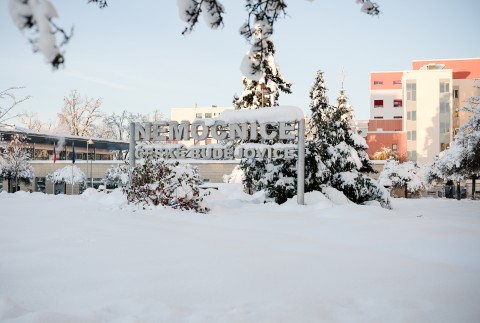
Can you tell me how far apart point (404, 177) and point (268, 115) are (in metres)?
18.8

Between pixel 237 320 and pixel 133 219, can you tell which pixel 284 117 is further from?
pixel 237 320

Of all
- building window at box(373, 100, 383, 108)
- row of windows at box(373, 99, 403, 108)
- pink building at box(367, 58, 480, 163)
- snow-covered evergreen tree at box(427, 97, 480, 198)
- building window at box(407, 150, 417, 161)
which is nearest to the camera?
snow-covered evergreen tree at box(427, 97, 480, 198)

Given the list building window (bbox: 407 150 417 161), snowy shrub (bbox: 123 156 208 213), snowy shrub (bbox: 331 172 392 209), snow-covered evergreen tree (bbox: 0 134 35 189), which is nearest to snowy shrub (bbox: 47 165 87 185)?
snow-covered evergreen tree (bbox: 0 134 35 189)

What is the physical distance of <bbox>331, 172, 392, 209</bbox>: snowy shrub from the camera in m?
15.8

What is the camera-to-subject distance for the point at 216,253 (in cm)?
573

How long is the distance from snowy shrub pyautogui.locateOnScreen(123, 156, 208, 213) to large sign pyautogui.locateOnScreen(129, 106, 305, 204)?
1790 millimetres

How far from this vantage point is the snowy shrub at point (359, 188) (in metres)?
15.8

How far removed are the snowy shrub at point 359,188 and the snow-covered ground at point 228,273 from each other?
7.22m

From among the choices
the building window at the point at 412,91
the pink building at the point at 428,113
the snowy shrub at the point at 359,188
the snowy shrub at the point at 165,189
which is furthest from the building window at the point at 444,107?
the snowy shrub at the point at 165,189

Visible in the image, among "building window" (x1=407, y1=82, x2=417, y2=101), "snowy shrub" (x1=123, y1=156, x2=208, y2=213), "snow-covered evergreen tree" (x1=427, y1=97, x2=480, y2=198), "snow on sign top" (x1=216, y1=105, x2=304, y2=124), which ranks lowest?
"snowy shrub" (x1=123, y1=156, x2=208, y2=213)

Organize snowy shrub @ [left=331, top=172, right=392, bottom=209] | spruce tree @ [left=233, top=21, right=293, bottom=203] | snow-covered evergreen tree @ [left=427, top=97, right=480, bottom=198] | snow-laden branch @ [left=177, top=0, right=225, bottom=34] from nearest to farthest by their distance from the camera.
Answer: snow-laden branch @ [left=177, top=0, right=225, bottom=34] → spruce tree @ [left=233, top=21, right=293, bottom=203] → snowy shrub @ [left=331, top=172, right=392, bottom=209] → snow-covered evergreen tree @ [left=427, top=97, right=480, bottom=198]

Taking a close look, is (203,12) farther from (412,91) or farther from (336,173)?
(412,91)

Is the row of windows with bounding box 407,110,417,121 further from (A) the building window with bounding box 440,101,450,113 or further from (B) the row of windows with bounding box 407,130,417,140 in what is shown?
(A) the building window with bounding box 440,101,450,113

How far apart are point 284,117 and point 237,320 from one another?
1176 cm
